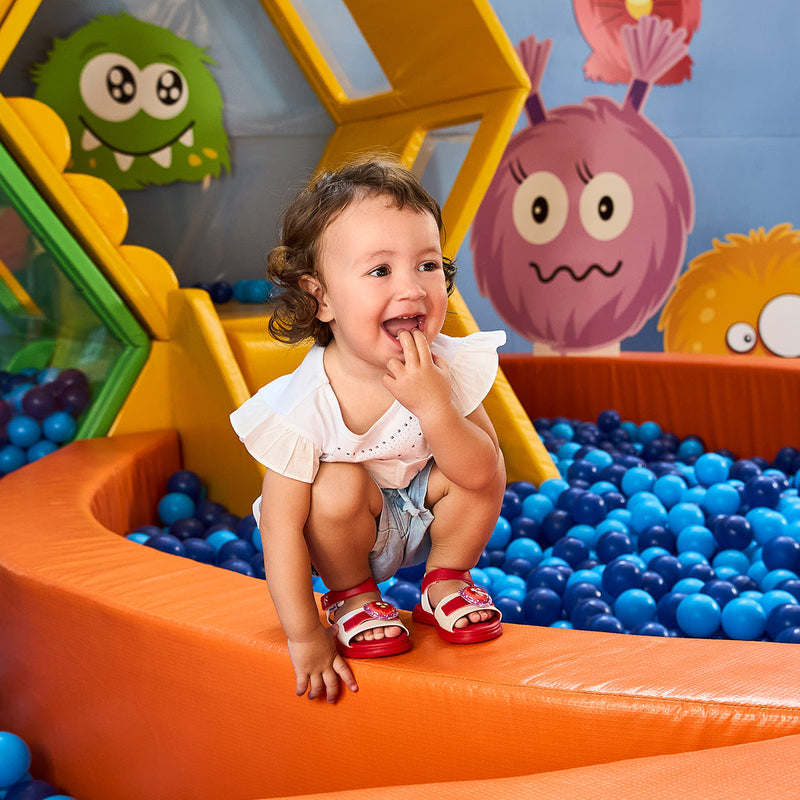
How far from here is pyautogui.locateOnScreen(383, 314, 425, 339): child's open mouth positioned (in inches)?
39.1

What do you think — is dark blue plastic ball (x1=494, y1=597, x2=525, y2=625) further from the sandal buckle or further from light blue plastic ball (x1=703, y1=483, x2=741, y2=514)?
light blue plastic ball (x1=703, y1=483, x2=741, y2=514)

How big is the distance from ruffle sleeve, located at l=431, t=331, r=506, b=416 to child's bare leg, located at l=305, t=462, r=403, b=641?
153mm

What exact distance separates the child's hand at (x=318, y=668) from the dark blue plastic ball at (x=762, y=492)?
1.51 metres

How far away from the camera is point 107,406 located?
239 cm

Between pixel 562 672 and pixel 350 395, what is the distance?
39cm

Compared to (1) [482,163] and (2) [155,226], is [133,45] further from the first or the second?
(1) [482,163]

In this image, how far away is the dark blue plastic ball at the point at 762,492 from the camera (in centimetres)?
221

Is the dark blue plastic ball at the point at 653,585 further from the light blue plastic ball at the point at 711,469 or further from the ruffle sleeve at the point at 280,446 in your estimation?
the ruffle sleeve at the point at 280,446

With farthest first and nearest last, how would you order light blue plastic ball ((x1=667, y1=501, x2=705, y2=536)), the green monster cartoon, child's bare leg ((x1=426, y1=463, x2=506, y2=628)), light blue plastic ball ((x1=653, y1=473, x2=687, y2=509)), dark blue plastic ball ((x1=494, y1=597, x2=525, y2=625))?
the green monster cartoon
light blue plastic ball ((x1=653, y1=473, x2=687, y2=509))
light blue plastic ball ((x1=667, y1=501, x2=705, y2=536))
dark blue plastic ball ((x1=494, y1=597, x2=525, y2=625))
child's bare leg ((x1=426, y1=463, x2=506, y2=628))

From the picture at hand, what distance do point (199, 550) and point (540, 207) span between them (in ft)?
7.49

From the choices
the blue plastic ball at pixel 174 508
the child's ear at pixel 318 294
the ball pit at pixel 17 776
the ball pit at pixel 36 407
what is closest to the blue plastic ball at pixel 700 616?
the child's ear at pixel 318 294

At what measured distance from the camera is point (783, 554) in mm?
1854

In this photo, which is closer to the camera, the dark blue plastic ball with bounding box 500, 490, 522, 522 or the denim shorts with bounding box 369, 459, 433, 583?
the denim shorts with bounding box 369, 459, 433, 583

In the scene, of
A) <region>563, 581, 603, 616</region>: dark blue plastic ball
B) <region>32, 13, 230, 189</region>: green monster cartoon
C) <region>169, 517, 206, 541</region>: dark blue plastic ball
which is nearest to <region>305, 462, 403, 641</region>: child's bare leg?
<region>563, 581, 603, 616</region>: dark blue plastic ball
